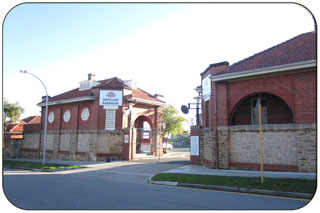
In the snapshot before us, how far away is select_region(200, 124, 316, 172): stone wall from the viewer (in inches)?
448

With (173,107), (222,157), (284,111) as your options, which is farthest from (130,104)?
(173,107)

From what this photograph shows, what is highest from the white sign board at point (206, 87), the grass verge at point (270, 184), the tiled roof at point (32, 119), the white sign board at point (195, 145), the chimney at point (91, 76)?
the chimney at point (91, 76)

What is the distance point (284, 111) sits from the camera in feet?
46.0

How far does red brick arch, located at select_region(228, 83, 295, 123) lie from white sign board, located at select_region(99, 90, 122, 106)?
1096cm

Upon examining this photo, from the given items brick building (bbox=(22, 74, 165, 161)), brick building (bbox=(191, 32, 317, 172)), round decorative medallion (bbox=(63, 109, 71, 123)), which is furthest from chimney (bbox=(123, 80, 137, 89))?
brick building (bbox=(191, 32, 317, 172))

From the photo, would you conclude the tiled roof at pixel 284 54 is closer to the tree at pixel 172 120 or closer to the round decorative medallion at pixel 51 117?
the round decorative medallion at pixel 51 117

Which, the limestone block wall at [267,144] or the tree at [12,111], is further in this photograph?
the tree at [12,111]

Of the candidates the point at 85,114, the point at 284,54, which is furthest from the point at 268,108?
the point at 85,114

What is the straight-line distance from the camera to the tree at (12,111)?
31734 millimetres

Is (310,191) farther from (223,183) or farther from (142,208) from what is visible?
(142,208)

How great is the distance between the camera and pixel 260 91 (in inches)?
514

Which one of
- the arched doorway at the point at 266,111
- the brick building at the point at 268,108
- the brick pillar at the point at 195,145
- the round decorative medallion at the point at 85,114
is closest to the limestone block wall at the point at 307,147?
the brick building at the point at 268,108

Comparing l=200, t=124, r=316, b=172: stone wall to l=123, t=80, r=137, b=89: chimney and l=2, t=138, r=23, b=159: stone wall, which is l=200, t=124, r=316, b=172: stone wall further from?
l=2, t=138, r=23, b=159: stone wall

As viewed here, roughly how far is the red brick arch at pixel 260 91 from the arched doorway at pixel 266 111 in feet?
0.93
